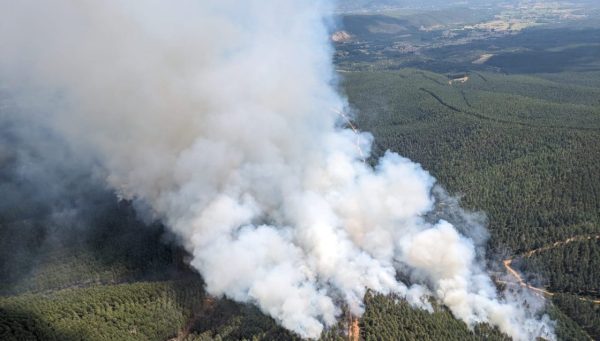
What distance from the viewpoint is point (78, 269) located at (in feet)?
251

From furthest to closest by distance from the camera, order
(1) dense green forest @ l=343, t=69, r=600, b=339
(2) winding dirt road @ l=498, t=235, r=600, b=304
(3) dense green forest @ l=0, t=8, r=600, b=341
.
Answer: (1) dense green forest @ l=343, t=69, r=600, b=339 < (2) winding dirt road @ l=498, t=235, r=600, b=304 < (3) dense green forest @ l=0, t=8, r=600, b=341

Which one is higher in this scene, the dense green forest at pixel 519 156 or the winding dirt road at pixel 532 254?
the dense green forest at pixel 519 156

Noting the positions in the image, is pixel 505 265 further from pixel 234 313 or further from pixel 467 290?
pixel 234 313

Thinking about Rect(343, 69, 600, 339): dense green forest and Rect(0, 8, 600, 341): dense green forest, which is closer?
Rect(0, 8, 600, 341): dense green forest

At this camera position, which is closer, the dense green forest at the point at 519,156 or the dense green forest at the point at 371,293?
the dense green forest at the point at 371,293

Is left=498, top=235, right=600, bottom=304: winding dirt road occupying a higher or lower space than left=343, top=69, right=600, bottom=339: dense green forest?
lower

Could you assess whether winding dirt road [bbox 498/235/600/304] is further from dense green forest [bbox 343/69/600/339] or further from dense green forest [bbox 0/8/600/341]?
dense green forest [bbox 343/69/600/339]

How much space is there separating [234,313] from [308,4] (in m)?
46.7

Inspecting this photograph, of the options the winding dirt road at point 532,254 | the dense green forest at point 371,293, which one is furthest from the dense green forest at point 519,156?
the winding dirt road at point 532,254

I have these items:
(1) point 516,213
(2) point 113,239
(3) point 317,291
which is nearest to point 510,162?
(1) point 516,213

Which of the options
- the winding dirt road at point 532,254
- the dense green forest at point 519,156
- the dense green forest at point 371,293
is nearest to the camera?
the dense green forest at point 371,293

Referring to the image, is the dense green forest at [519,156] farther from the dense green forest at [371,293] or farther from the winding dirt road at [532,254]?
the winding dirt road at [532,254]

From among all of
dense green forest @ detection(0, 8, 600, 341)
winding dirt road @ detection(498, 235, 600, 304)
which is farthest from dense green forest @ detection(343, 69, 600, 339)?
winding dirt road @ detection(498, 235, 600, 304)

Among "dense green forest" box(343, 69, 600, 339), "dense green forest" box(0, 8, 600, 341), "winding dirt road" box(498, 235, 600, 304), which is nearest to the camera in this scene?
"dense green forest" box(0, 8, 600, 341)
